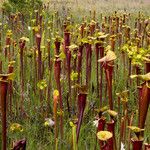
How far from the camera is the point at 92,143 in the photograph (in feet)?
7.26

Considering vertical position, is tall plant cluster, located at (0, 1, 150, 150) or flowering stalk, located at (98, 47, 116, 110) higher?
flowering stalk, located at (98, 47, 116, 110)

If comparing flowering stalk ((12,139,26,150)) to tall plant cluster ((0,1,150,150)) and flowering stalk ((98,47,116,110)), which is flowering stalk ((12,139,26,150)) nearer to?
tall plant cluster ((0,1,150,150))

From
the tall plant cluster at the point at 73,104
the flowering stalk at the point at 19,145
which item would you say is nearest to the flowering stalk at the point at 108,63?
the tall plant cluster at the point at 73,104

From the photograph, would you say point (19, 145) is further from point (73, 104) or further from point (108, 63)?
point (73, 104)

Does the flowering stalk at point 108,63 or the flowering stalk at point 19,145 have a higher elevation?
the flowering stalk at point 108,63

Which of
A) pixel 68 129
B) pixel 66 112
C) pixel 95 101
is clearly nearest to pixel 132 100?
pixel 95 101

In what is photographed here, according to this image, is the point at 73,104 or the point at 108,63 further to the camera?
the point at 73,104

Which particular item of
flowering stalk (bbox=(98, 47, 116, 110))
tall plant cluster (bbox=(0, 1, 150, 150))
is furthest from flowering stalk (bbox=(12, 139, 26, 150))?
flowering stalk (bbox=(98, 47, 116, 110))

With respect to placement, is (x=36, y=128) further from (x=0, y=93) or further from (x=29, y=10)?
(x=29, y=10)

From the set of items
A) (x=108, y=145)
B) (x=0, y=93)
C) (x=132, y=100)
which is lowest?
(x=132, y=100)

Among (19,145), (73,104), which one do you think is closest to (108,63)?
(19,145)

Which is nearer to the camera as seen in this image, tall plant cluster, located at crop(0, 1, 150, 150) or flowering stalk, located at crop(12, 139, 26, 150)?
flowering stalk, located at crop(12, 139, 26, 150)

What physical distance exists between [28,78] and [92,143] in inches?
58.5

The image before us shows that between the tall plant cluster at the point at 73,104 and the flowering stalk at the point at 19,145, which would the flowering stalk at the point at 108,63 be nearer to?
the tall plant cluster at the point at 73,104
